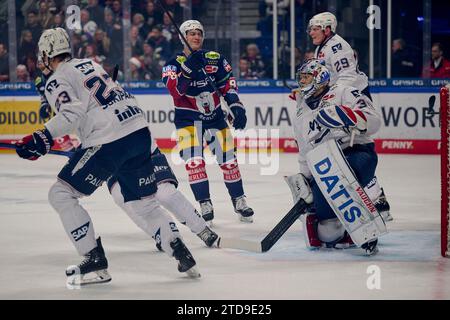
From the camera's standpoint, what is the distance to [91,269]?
523 centimetres

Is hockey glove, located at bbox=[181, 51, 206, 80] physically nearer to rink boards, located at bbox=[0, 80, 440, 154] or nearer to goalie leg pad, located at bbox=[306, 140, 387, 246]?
goalie leg pad, located at bbox=[306, 140, 387, 246]

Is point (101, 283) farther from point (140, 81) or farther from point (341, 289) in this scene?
point (140, 81)

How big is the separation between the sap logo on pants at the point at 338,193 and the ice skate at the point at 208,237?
820mm

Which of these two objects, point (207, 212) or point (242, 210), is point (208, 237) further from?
point (242, 210)

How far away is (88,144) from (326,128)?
158cm

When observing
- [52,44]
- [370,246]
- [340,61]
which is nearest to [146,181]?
[52,44]

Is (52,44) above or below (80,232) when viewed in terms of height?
above

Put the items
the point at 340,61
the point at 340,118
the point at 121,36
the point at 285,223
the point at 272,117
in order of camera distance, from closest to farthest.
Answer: the point at 340,118 → the point at 285,223 → the point at 340,61 → the point at 272,117 → the point at 121,36

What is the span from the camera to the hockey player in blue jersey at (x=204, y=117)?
7543 millimetres

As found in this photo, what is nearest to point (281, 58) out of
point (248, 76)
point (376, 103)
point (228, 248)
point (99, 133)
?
point (248, 76)

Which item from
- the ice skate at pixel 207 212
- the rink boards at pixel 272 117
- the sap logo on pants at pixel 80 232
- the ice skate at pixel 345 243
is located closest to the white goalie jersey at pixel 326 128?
the ice skate at pixel 345 243

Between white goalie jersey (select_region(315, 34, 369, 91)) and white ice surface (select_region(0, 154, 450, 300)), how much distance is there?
1112 millimetres

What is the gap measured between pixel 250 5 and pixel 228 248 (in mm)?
7389

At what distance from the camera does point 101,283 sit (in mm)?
5285
